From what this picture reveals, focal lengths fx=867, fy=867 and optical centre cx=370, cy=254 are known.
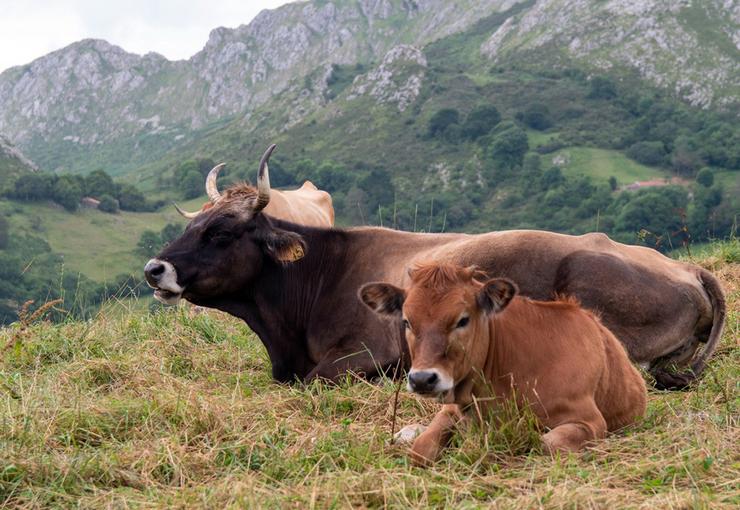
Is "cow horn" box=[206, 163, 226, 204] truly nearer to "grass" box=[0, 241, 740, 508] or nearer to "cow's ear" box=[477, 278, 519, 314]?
"grass" box=[0, 241, 740, 508]

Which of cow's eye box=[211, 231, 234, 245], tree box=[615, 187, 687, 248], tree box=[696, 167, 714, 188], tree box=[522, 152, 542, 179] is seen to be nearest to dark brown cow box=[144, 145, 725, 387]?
cow's eye box=[211, 231, 234, 245]

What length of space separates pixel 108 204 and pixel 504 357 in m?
107

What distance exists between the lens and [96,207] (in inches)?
4267

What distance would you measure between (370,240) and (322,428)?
359cm

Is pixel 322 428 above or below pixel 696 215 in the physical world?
above

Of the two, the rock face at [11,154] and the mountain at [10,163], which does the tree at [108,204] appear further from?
the rock face at [11,154]

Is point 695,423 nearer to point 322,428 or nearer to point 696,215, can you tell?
point 322,428

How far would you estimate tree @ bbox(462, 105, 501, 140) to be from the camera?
126 m

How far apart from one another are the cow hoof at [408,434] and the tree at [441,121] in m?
125

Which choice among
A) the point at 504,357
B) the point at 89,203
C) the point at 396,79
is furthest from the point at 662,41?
the point at 504,357

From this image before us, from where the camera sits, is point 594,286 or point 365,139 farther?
point 365,139

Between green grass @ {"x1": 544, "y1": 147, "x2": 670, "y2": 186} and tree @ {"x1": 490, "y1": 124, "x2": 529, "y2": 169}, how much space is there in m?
3.70

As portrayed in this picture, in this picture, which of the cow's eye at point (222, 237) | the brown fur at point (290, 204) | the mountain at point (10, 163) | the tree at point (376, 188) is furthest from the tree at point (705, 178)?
the cow's eye at point (222, 237)

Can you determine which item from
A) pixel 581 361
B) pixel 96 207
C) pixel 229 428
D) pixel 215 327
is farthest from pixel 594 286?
pixel 96 207
